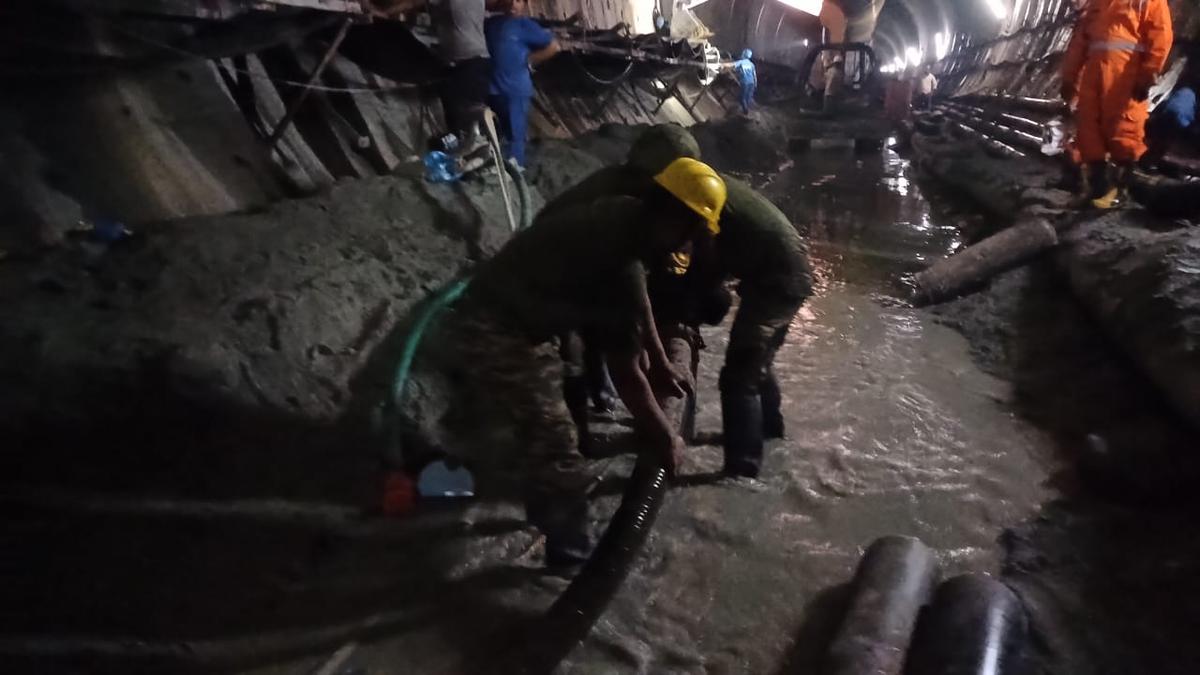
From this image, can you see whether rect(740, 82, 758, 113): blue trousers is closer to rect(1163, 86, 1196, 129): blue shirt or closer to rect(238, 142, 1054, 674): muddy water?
rect(1163, 86, 1196, 129): blue shirt

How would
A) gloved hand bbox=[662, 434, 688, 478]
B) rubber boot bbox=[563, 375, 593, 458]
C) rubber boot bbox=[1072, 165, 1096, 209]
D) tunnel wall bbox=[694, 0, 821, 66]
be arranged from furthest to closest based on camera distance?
1. tunnel wall bbox=[694, 0, 821, 66]
2. rubber boot bbox=[1072, 165, 1096, 209]
3. rubber boot bbox=[563, 375, 593, 458]
4. gloved hand bbox=[662, 434, 688, 478]

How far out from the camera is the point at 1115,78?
562 cm

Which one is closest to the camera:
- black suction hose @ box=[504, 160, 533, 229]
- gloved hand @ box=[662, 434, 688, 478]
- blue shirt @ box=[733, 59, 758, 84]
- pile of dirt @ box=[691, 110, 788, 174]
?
gloved hand @ box=[662, 434, 688, 478]

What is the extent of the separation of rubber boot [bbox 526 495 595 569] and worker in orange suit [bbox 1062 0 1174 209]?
18.1ft

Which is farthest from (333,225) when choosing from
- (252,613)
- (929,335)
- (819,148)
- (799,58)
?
(799,58)

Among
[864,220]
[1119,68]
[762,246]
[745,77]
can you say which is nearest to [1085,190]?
[1119,68]

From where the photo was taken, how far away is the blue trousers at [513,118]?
6.06m

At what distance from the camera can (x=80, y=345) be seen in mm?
2637

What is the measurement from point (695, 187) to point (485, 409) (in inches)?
54.8

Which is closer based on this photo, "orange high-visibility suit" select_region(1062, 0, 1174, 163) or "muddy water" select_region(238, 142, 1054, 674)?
"muddy water" select_region(238, 142, 1054, 674)

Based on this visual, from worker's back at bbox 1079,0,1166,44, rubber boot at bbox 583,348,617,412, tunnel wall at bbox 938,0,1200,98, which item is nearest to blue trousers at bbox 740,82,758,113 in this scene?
tunnel wall at bbox 938,0,1200,98

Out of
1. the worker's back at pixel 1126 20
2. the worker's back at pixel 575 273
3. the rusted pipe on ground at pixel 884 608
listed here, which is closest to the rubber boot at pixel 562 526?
the worker's back at pixel 575 273

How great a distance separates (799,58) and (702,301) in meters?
29.5

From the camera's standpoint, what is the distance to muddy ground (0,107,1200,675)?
8.14 ft
